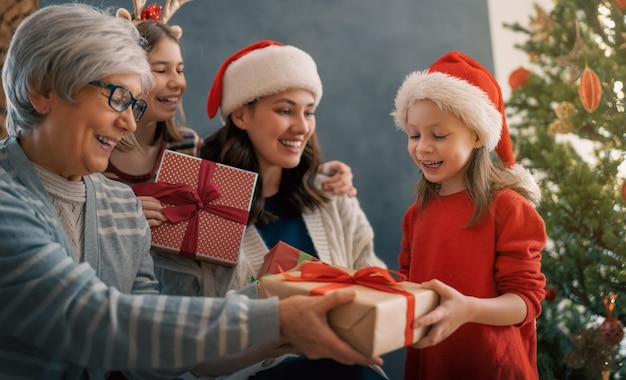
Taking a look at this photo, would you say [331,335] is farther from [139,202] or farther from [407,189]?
[407,189]

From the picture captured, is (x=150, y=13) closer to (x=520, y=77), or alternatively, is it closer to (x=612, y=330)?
(x=520, y=77)

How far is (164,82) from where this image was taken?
94.0 inches

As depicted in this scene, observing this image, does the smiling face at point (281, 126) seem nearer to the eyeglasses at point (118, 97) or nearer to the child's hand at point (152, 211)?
the child's hand at point (152, 211)

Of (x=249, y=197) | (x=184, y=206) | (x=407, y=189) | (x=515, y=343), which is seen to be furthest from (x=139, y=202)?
(x=407, y=189)

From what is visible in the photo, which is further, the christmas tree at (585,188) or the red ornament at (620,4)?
the christmas tree at (585,188)

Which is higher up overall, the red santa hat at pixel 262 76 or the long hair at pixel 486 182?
the red santa hat at pixel 262 76

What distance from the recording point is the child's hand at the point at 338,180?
244 centimetres

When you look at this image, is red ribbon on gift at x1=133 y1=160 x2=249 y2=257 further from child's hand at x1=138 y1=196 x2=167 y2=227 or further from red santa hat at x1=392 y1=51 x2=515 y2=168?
red santa hat at x1=392 y1=51 x2=515 y2=168

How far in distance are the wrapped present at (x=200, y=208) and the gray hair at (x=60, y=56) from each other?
1.66ft

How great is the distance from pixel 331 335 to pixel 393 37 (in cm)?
240

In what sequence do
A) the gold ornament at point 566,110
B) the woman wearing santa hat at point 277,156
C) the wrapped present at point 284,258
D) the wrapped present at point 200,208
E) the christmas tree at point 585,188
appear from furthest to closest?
1. the gold ornament at point 566,110
2. the christmas tree at point 585,188
3. the woman wearing santa hat at point 277,156
4. the wrapped present at point 200,208
5. the wrapped present at point 284,258

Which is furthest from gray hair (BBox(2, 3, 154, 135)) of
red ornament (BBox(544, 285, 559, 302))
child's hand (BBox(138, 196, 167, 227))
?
red ornament (BBox(544, 285, 559, 302))

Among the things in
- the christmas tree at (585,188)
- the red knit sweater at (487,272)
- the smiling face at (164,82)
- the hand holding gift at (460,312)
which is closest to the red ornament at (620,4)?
the christmas tree at (585,188)

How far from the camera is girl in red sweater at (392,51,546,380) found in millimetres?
1728
